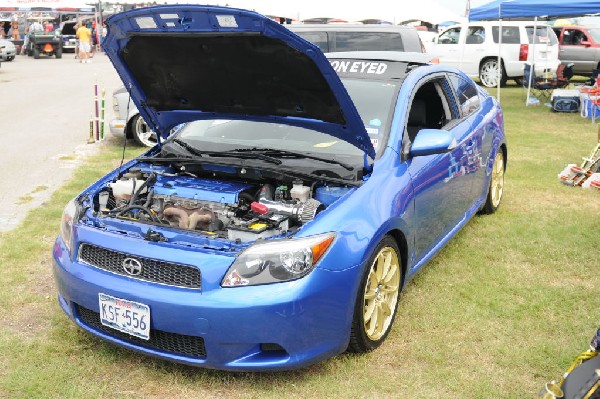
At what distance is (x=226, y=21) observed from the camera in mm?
3295

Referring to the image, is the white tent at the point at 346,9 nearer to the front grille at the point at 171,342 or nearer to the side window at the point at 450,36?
the side window at the point at 450,36

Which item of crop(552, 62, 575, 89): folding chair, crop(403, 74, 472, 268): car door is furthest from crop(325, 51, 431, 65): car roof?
crop(552, 62, 575, 89): folding chair

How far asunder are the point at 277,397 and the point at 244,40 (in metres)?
1.81

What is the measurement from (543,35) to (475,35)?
1952 millimetres

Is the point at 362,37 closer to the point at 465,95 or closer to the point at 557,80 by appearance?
the point at 465,95

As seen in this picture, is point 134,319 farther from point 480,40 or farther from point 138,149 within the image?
point 480,40

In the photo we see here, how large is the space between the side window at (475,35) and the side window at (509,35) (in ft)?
1.13

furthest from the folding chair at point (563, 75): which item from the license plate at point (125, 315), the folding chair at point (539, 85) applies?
the license plate at point (125, 315)

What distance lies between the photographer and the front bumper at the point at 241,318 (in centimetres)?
303

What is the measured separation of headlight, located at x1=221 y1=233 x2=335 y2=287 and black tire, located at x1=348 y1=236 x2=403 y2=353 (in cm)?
37

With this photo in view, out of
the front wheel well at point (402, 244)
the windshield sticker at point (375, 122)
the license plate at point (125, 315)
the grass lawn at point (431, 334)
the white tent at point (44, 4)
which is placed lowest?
the grass lawn at point (431, 334)

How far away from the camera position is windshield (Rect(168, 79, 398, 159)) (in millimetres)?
4023

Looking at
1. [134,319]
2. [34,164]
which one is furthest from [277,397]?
[34,164]

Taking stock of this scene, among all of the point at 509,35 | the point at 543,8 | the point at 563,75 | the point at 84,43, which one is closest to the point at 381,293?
the point at 543,8
